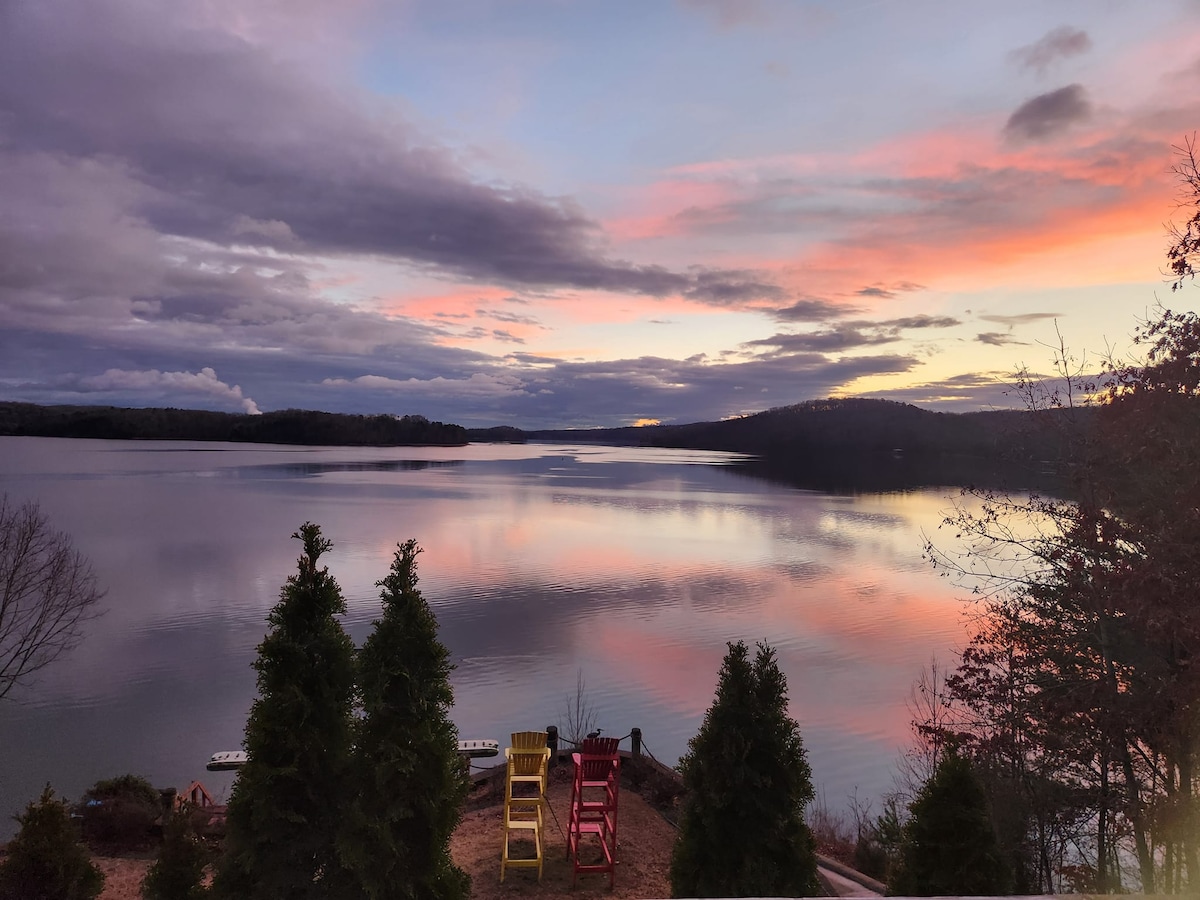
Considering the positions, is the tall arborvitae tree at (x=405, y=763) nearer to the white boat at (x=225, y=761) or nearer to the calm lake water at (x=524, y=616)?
the white boat at (x=225, y=761)

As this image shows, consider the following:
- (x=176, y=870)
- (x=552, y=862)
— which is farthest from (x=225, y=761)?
(x=552, y=862)

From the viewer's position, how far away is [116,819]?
481 inches

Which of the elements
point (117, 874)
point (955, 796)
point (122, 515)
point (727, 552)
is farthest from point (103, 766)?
point (122, 515)

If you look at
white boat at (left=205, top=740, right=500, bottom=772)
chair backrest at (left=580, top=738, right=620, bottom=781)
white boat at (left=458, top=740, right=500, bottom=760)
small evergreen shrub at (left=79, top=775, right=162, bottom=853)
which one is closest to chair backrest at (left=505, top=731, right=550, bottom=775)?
chair backrest at (left=580, top=738, right=620, bottom=781)

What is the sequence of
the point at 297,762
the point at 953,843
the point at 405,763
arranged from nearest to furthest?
the point at 297,762 → the point at 405,763 → the point at 953,843

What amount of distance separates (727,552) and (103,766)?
35.2 meters

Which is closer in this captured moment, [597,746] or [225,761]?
[597,746]

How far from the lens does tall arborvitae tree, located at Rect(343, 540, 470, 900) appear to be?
23.0ft

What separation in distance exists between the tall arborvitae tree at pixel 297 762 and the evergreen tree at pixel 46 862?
2649mm

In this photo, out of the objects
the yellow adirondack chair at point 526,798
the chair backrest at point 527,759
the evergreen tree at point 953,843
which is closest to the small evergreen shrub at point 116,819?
the yellow adirondack chair at point 526,798

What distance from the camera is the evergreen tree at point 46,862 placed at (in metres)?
7.78

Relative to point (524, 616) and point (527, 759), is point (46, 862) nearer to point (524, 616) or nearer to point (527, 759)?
point (527, 759)

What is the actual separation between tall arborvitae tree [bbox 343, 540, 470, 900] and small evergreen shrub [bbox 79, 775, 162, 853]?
26.4 feet

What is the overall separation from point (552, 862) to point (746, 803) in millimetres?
4079
